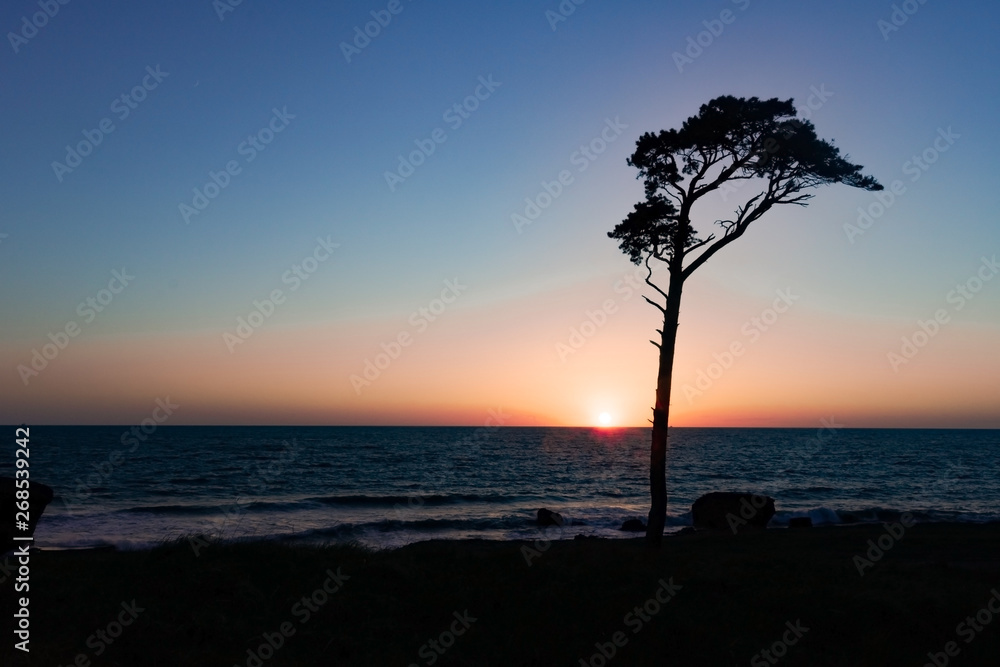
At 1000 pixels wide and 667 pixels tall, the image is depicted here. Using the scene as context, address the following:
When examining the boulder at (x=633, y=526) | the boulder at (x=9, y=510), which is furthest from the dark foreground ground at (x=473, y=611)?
the boulder at (x=633, y=526)

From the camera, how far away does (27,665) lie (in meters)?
7.63

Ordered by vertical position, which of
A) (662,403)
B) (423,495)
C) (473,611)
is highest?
(662,403)

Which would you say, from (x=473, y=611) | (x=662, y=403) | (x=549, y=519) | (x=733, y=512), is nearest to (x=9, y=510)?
(x=473, y=611)

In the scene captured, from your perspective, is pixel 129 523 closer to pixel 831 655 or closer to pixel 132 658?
pixel 132 658

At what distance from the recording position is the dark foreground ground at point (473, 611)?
8664 mm

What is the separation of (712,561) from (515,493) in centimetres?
3506

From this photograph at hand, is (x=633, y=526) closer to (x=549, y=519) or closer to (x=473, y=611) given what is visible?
(x=549, y=519)

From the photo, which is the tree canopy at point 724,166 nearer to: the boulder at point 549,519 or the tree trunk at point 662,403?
the tree trunk at point 662,403

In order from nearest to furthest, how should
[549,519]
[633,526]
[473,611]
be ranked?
[473,611] < [633,526] < [549,519]

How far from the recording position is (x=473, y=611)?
1009cm

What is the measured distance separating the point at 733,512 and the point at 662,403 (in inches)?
716

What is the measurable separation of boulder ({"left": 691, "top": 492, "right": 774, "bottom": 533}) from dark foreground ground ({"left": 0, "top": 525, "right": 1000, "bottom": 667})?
18.8m

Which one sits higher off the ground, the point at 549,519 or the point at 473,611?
the point at 473,611

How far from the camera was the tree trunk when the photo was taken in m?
16.5
